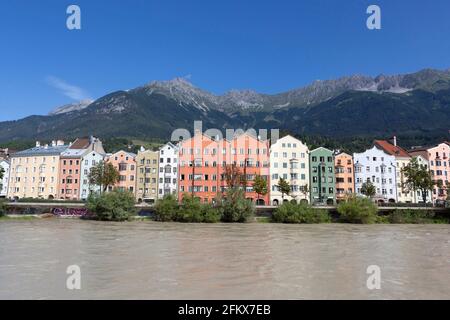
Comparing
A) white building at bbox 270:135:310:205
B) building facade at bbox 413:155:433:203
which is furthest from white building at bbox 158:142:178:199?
building facade at bbox 413:155:433:203

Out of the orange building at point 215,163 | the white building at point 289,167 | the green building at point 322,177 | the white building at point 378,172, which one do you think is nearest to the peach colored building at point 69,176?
the orange building at point 215,163

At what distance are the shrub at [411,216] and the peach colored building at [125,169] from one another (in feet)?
199

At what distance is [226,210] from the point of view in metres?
62.8

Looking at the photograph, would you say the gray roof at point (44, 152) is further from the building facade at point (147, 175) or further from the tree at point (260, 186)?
the tree at point (260, 186)

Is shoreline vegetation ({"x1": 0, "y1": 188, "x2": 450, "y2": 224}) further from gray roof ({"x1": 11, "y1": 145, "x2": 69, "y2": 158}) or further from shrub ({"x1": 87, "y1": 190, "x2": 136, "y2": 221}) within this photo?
gray roof ({"x1": 11, "y1": 145, "x2": 69, "y2": 158})

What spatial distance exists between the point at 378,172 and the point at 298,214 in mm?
42221

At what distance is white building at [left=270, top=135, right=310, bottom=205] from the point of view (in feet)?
300

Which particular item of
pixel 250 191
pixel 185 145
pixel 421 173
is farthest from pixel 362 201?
pixel 185 145

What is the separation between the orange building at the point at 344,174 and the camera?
94062 mm

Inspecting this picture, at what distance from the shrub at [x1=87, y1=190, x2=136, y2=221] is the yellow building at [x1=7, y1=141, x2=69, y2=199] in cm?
4098

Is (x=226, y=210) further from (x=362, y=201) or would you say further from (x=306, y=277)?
(x=306, y=277)

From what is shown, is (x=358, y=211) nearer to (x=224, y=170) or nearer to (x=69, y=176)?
(x=224, y=170)

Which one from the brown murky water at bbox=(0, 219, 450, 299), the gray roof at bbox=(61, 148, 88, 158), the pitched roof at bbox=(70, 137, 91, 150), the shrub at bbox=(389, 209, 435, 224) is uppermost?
the pitched roof at bbox=(70, 137, 91, 150)
